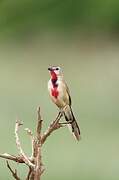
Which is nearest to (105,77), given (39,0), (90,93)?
(90,93)

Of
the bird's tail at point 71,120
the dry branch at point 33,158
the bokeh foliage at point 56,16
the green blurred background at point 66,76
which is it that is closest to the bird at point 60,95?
the bird's tail at point 71,120

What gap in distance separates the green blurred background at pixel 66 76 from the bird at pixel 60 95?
153cm

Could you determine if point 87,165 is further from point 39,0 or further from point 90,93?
point 39,0

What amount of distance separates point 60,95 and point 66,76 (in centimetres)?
363

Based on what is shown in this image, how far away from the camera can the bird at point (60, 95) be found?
1266 millimetres

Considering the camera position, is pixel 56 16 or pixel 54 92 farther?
pixel 56 16

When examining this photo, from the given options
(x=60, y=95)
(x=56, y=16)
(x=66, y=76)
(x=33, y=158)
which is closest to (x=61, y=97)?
(x=60, y=95)

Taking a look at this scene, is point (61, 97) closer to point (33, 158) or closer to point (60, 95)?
point (60, 95)

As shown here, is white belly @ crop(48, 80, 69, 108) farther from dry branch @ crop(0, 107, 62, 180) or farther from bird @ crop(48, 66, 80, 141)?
dry branch @ crop(0, 107, 62, 180)

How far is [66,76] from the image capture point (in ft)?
16.1

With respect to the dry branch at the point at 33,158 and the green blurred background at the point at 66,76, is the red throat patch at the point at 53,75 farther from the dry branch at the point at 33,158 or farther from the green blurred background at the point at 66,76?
the green blurred background at the point at 66,76

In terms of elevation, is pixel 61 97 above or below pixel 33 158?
above

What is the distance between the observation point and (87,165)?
11.4 feet

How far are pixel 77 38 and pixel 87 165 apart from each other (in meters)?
2.87
